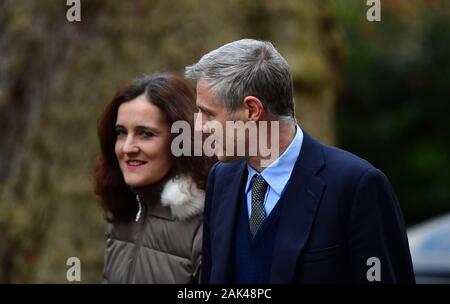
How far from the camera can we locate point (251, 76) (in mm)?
3307

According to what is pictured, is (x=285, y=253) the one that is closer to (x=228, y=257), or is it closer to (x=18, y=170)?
(x=228, y=257)

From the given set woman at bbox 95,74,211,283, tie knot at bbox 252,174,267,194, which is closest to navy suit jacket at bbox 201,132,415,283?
tie knot at bbox 252,174,267,194

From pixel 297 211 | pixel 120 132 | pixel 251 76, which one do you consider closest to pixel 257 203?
pixel 297 211

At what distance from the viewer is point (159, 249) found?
4223 millimetres

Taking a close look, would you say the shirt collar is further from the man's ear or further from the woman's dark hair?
the woman's dark hair

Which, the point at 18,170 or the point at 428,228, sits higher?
the point at 18,170

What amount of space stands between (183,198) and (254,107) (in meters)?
0.97

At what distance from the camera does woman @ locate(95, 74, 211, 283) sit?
4.18m

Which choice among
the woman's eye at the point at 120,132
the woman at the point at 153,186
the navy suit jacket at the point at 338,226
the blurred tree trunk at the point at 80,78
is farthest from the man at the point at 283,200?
the blurred tree trunk at the point at 80,78

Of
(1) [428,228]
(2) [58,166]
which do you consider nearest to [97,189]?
(2) [58,166]

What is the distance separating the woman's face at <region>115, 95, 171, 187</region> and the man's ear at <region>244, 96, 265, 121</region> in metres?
1.04

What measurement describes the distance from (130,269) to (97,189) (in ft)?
1.59

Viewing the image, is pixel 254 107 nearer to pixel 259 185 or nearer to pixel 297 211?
pixel 259 185

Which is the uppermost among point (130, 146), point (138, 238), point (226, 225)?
point (130, 146)
